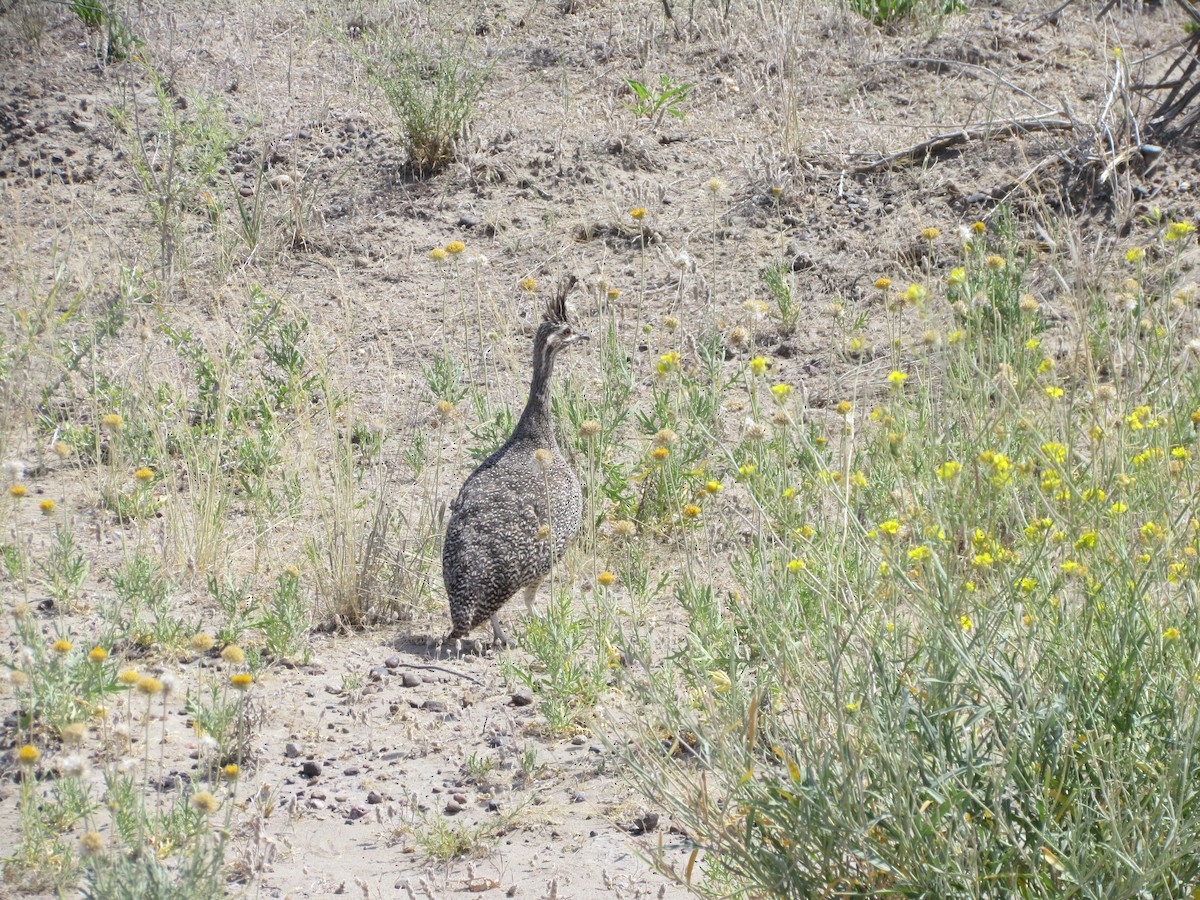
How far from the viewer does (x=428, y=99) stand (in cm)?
909

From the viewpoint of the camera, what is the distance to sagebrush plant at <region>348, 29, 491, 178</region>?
883cm

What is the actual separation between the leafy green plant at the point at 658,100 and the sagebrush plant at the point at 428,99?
1.12 metres

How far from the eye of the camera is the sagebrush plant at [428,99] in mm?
8828

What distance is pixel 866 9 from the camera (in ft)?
32.9

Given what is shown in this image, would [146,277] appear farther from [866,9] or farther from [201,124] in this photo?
[866,9]

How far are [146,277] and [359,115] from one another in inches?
92.6

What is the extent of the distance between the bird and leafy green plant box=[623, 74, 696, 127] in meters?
3.70

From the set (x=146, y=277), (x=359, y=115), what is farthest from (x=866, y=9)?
(x=146, y=277)

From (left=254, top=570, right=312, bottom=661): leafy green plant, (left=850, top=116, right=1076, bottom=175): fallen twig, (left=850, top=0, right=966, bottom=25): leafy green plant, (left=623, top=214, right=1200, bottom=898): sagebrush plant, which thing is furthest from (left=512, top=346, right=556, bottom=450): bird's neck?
(left=850, top=0, right=966, bottom=25): leafy green plant

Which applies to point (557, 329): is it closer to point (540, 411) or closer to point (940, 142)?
point (540, 411)

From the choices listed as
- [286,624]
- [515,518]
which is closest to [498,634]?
[515,518]

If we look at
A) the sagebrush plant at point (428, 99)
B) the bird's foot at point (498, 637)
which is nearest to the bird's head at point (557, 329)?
the bird's foot at point (498, 637)

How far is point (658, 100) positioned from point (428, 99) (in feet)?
→ 5.40

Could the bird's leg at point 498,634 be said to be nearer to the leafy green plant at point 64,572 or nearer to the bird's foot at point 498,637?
the bird's foot at point 498,637
